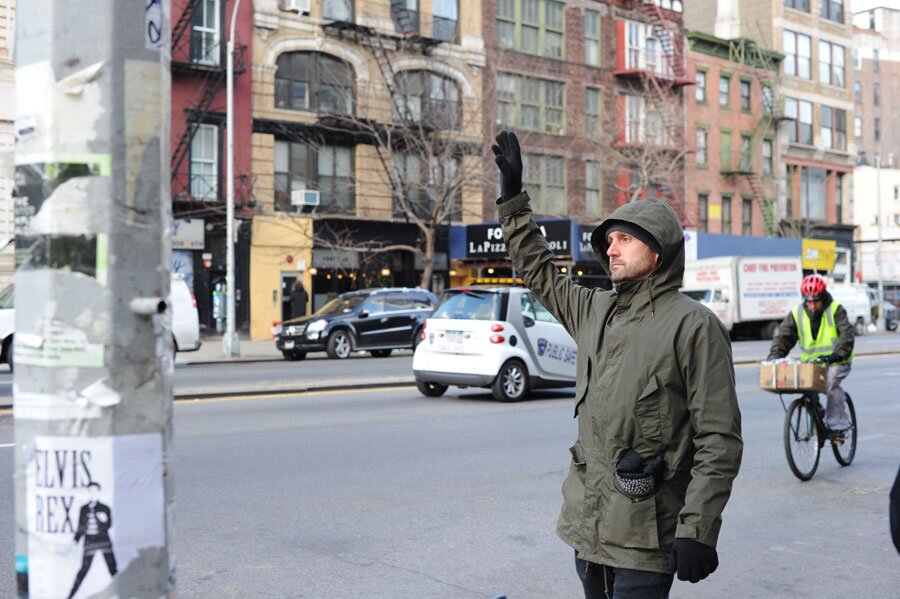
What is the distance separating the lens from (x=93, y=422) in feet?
7.04

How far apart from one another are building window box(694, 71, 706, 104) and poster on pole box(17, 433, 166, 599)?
164ft

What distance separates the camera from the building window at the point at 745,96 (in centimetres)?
5316

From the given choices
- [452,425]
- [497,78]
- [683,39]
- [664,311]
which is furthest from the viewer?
[683,39]

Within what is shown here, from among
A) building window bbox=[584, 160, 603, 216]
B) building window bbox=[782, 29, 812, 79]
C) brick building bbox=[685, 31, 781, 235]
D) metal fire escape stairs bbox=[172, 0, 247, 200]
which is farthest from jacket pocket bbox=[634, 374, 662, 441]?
building window bbox=[782, 29, 812, 79]

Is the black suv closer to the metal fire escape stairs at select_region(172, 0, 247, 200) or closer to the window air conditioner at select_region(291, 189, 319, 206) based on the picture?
the window air conditioner at select_region(291, 189, 319, 206)

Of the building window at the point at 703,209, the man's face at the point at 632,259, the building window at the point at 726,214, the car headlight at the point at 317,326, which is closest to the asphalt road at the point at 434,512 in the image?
the man's face at the point at 632,259

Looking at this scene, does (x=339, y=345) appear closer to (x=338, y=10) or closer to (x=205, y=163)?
(x=205, y=163)

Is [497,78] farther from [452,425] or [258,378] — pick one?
[452,425]

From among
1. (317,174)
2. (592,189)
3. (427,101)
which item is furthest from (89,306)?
(592,189)

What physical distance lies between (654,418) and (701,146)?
159 feet

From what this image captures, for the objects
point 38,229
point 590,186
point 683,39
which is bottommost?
point 38,229

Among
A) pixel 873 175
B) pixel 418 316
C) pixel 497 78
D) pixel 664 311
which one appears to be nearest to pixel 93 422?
pixel 664 311

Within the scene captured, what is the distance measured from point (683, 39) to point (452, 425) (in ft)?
130

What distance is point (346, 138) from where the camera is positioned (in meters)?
36.3
